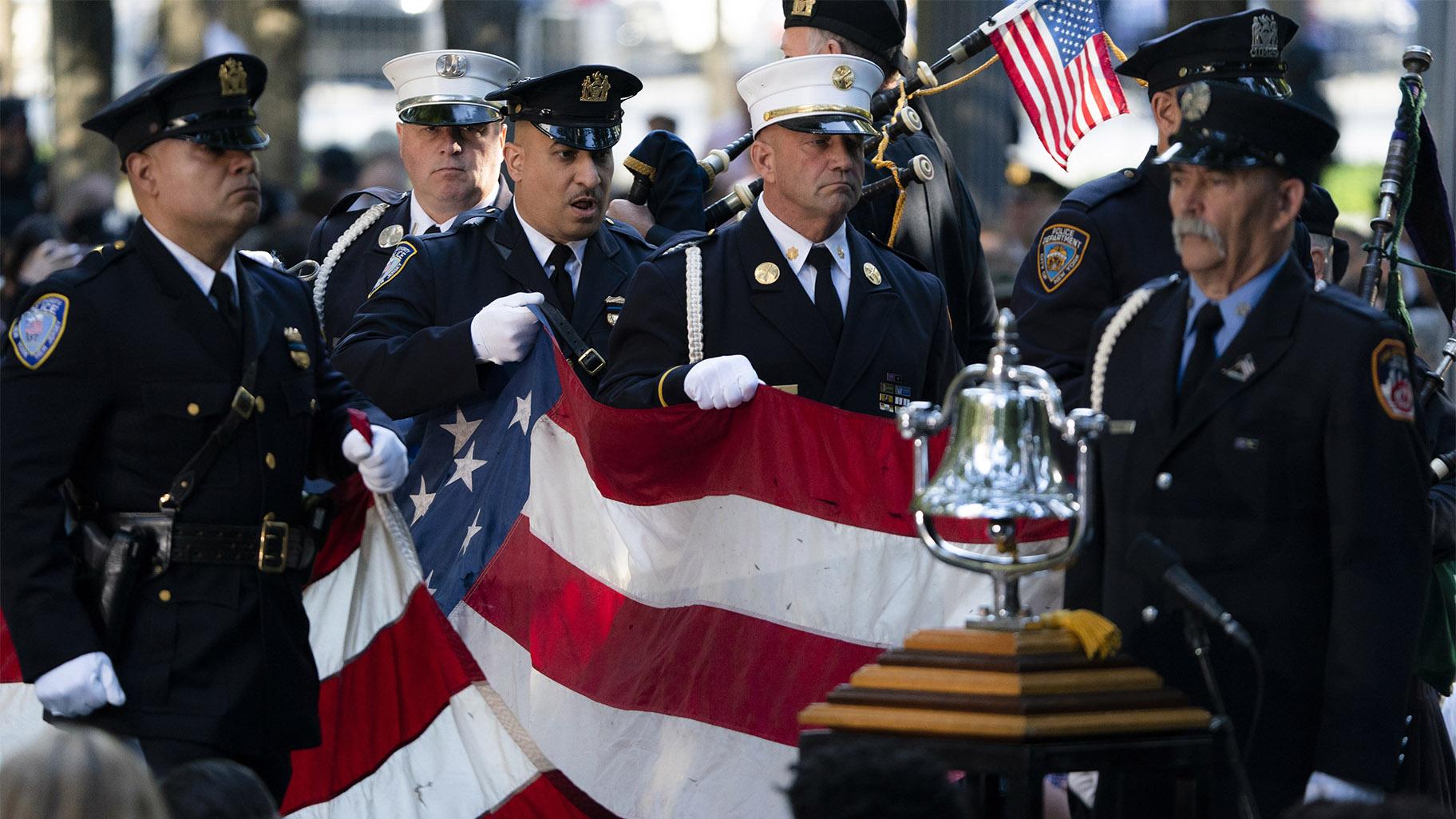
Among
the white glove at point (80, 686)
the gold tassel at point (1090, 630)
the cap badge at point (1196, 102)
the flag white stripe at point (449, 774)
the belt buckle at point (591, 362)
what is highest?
the cap badge at point (1196, 102)

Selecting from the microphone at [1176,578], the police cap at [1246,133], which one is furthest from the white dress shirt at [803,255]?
the microphone at [1176,578]

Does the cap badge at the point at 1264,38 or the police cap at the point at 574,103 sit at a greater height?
the cap badge at the point at 1264,38

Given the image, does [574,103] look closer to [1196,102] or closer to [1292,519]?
[1196,102]

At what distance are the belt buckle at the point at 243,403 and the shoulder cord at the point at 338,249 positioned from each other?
2.76 meters

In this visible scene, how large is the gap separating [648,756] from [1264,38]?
266 centimetres

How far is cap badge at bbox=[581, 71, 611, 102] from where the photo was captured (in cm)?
726

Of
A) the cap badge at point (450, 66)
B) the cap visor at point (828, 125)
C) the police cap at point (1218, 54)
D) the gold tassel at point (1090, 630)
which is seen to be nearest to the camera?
the gold tassel at point (1090, 630)

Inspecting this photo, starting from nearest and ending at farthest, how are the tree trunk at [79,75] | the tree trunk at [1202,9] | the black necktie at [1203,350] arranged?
the black necktie at [1203,350] < the tree trunk at [1202,9] < the tree trunk at [79,75]

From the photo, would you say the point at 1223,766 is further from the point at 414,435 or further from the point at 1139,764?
the point at 414,435

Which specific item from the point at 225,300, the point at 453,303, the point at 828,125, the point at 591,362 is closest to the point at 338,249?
the point at 453,303

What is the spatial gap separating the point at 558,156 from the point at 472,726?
6.37 feet

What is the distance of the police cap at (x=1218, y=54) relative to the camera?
5930 mm

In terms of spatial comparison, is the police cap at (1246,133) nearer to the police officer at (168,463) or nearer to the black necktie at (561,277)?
the police officer at (168,463)

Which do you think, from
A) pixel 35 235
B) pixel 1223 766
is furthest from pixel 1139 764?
pixel 35 235
